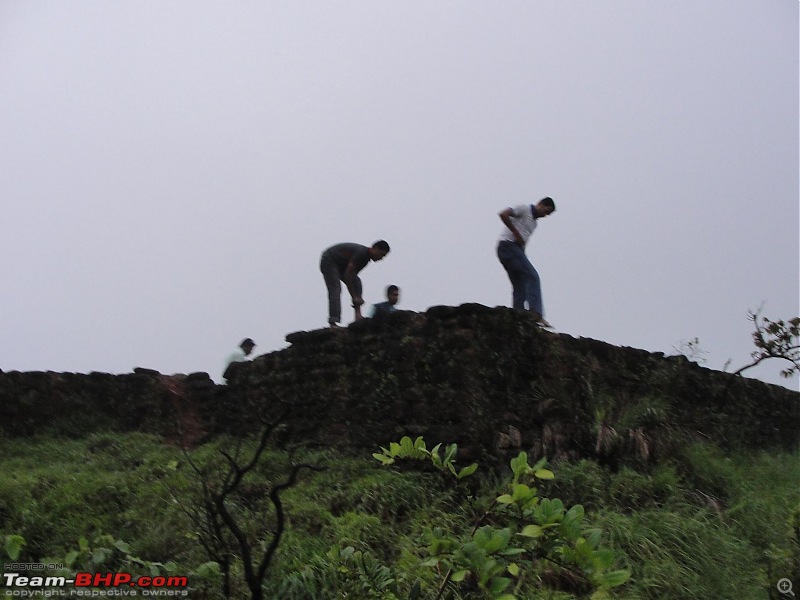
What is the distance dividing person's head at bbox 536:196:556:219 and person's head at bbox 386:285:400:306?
1.40m

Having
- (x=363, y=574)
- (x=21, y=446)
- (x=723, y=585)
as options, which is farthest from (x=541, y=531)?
(x=21, y=446)

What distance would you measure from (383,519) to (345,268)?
2780 millimetres

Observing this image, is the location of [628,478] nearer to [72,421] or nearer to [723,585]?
[723,585]

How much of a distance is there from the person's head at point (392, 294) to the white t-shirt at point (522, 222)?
1.02 m

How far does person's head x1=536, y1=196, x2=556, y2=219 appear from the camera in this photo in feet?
21.0

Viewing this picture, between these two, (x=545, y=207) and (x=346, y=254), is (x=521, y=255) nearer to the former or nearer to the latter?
(x=545, y=207)

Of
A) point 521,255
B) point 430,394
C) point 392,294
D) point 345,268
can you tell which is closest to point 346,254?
point 345,268

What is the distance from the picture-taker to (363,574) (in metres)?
3.42

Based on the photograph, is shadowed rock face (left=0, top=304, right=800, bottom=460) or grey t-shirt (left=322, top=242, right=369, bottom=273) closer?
shadowed rock face (left=0, top=304, right=800, bottom=460)

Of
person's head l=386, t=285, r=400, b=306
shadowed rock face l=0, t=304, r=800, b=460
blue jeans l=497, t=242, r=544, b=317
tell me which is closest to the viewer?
shadowed rock face l=0, t=304, r=800, b=460

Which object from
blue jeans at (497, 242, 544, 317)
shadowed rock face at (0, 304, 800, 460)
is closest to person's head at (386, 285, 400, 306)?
shadowed rock face at (0, 304, 800, 460)

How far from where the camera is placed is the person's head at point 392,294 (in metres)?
6.44

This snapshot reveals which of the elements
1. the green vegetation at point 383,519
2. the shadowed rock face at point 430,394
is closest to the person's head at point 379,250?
the shadowed rock face at point 430,394

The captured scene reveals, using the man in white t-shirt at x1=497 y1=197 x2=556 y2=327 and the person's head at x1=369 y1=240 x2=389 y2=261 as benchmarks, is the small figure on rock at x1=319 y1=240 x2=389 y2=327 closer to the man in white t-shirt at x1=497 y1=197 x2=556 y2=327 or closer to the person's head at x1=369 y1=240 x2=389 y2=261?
the person's head at x1=369 y1=240 x2=389 y2=261
